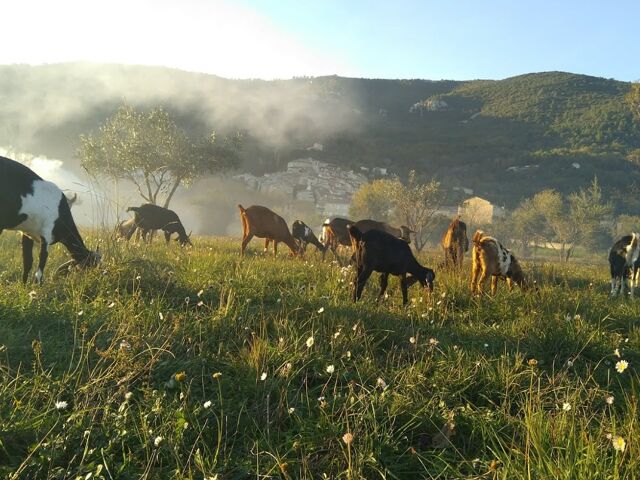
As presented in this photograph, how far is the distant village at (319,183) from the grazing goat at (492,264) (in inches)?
3420

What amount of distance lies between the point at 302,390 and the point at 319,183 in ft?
360

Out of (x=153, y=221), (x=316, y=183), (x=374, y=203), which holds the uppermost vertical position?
(x=153, y=221)

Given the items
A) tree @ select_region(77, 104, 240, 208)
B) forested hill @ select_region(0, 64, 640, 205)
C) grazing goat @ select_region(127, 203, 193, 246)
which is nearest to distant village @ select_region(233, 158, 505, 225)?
forested hill @ select_region(0, 64, 640, 205)

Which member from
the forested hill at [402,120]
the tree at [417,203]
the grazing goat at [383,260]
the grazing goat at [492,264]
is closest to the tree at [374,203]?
the tree at [417,203]

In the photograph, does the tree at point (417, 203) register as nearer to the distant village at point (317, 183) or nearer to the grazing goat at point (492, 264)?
the grazing goat at point (492, 264)

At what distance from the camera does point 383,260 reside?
24.4 feet

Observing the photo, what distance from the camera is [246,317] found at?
17.0ft

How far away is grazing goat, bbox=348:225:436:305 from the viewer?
24.0ft

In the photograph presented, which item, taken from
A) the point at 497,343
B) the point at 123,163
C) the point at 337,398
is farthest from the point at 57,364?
the point at 123,163

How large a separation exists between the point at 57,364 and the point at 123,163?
A: 34585 millimetres

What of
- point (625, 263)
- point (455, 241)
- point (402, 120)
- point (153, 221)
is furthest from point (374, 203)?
point (402, 120)

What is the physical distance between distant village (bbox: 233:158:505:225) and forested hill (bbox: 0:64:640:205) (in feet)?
18.0

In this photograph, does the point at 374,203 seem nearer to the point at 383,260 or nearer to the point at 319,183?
the point at 319,183

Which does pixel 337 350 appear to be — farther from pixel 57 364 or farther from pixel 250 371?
pixel 57 364
